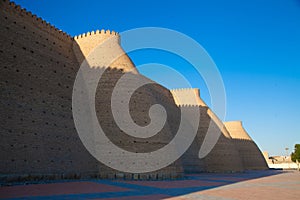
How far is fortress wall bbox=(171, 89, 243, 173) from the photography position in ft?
87.6

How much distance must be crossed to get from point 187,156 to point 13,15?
18.7 metres

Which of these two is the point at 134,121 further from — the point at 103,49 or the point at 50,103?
the point at 103,49

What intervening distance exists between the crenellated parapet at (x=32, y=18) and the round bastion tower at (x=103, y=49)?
1.07 meters

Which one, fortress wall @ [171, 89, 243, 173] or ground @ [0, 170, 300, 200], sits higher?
fortress wall @ [171, 89, 243, 173]

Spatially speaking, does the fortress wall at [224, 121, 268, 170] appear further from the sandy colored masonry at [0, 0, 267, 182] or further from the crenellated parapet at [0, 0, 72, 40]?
the crenellated parapet at [0, 0, 72, 40]

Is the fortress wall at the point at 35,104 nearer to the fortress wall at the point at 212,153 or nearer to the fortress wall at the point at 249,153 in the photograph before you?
the fortress wall at the point at 212,153

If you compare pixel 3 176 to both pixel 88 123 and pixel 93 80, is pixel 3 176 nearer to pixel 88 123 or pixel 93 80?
pixel 88 123

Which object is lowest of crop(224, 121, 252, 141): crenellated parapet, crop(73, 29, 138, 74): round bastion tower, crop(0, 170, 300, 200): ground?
crop(0, 170, 300, 200): ground

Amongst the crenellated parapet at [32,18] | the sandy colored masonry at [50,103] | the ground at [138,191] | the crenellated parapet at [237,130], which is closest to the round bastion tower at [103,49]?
the sandy colored masonry at [50,103]

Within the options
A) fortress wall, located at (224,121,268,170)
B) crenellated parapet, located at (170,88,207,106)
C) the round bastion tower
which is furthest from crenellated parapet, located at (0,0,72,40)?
fortress wall, located at (224,121,268,170)

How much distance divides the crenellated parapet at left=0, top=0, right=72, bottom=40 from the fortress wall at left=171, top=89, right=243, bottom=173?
15132mm

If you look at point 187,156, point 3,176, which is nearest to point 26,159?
point 3,176

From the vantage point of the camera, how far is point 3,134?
1202 cm

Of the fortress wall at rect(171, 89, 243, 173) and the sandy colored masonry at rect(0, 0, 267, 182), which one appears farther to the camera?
the fortress wall at rect(171, 89, 243, 173)
